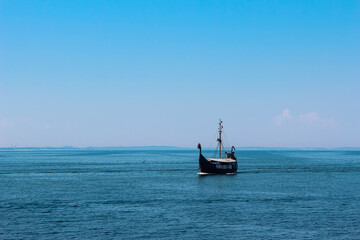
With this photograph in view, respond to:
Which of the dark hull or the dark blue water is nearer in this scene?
the dark blue water

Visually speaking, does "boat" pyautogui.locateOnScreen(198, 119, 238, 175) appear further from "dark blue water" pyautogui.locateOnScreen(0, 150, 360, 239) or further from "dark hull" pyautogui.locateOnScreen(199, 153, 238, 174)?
"dark blue water" pyautogui.locateOnScreen(0, 150, 360, 239)

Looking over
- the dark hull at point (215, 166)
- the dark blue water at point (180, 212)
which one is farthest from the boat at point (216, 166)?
the dark blue water at point (180, 212)

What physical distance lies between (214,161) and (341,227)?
7243 cm

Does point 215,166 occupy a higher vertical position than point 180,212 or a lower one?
higher

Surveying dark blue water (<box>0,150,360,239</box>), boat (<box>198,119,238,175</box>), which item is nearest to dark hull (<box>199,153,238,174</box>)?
boat (<box>198,119,238,175</box>)

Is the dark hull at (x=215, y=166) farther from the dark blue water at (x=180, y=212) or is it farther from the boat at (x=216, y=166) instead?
the dark blue water at (x=180, y=212)

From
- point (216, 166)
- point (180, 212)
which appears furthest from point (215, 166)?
point (180, 212)

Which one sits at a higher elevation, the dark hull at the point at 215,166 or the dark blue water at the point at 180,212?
the dark hull at the point at 215,166

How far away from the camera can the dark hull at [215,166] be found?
113938 millimetres

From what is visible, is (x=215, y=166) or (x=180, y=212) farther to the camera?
(x=215, y=166)

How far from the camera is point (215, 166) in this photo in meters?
116

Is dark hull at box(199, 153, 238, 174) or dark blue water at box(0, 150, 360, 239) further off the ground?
dark hull at box(199, 153, 238, 174)

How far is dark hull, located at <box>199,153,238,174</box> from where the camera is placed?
374 feet

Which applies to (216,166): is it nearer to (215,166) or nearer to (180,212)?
(215,166)
